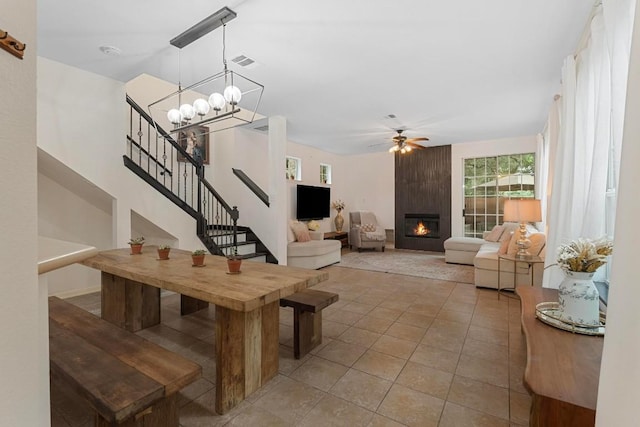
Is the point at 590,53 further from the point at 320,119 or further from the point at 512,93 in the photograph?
the point at 320,119

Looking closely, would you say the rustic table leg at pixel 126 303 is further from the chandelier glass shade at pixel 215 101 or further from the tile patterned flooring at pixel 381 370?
the chandelier glass shade at pixel 215 101

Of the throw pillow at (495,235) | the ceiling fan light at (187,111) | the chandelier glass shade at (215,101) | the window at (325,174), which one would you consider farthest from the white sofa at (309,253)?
the throw pillow at (495,235)

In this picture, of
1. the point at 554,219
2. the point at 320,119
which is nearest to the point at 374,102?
the point at 320,119

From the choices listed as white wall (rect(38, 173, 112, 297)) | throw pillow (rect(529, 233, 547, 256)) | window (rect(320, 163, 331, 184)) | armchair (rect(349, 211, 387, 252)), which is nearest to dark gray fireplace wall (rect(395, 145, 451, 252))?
armchair (rect(349, 211, 387, 252))

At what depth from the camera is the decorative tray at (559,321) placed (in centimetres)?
158

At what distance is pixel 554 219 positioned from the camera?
286cm

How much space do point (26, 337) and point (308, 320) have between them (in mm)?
1956

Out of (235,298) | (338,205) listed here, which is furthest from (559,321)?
(338,205)

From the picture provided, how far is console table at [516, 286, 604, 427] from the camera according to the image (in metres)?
1.08

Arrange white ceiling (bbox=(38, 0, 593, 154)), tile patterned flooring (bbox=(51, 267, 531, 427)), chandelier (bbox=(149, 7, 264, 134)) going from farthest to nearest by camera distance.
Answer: chandelier (bbox=(149, 7, 264, 134)) → white ceiling (bbox=(38, 0, 593, 154)) → tile patterned flooring (bbox=(51, 267, 531, 427))

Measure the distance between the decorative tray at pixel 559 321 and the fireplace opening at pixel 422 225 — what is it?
568cm

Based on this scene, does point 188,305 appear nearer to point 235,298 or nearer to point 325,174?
point 235,298

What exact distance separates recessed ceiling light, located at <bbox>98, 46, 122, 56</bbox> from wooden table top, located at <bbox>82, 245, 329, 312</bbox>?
2.00 metres

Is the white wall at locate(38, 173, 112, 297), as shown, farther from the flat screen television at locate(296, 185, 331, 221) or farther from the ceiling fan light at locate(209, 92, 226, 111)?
the flat screen television at locate(296, 185, 331, 221)
